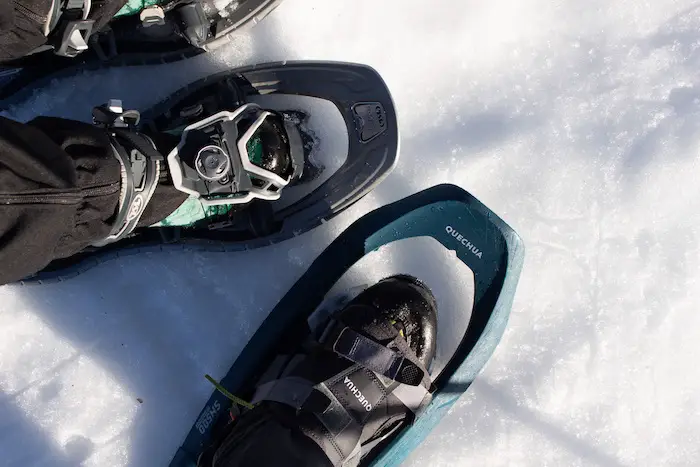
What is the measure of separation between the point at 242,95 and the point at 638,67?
3.14 ft

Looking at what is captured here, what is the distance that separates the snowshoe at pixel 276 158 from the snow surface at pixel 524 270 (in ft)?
0.21

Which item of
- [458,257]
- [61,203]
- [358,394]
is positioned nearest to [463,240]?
[458,257]

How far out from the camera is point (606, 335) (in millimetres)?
1476

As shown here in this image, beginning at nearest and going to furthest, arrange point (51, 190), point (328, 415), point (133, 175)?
1. point (51, 190)
2. point (133, 175)
3. point (328, 415)

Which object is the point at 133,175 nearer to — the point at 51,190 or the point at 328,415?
the point at 51,190

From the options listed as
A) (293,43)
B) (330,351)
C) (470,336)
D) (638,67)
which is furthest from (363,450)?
(638,67)

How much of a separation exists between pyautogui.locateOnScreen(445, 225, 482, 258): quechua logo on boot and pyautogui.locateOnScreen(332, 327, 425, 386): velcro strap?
10.7 inches

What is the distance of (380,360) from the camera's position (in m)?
1.25

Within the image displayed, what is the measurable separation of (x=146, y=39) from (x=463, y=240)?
87 centimetres

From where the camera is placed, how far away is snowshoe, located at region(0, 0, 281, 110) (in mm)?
1337

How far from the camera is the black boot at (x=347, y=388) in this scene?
117 cm

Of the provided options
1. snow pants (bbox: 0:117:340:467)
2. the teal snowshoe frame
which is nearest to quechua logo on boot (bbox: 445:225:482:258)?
the teal snowshoe frame

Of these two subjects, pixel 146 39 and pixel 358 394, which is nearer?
pixel 358 394

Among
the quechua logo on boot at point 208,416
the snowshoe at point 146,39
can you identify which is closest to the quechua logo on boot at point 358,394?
the quechua logo on boot at point 208,416
